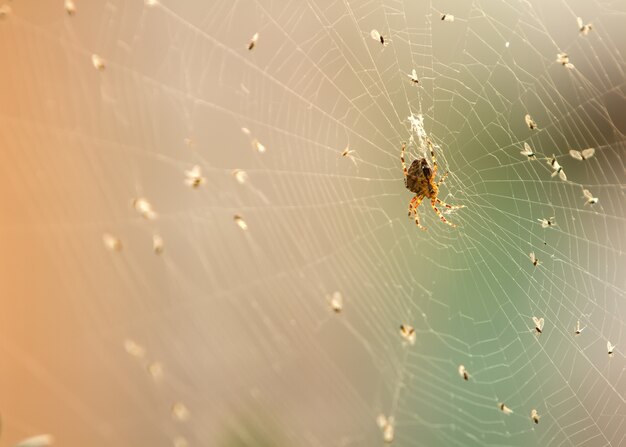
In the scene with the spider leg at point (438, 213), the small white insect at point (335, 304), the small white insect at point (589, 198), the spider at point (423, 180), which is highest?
the spider at point (423, 180)

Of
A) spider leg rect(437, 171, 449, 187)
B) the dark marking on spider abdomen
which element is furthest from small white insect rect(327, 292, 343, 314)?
spider leg rect(437, 171, 449, 187)

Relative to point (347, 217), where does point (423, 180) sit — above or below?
below

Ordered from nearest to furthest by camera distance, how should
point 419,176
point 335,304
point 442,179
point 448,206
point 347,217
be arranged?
point 335,304 < point 419,176 < point 442,179 < point 448,206 < point 347,217

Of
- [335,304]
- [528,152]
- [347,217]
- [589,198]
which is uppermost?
[347,217]

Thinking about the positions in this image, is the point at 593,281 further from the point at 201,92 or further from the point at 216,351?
the point at 201,92

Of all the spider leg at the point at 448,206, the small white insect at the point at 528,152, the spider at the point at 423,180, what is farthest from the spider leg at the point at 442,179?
the small white insect at the point at 528,152

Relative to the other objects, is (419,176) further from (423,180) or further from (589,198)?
(589,198)

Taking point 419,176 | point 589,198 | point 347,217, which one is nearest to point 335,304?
point 419,176

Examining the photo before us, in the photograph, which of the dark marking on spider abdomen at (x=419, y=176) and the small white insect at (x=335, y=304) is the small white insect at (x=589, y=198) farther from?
the small white insect at (x=335, y=304)

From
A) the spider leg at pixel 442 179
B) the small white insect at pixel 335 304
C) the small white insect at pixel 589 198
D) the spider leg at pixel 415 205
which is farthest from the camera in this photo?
the spider leg at pixel 415 205
